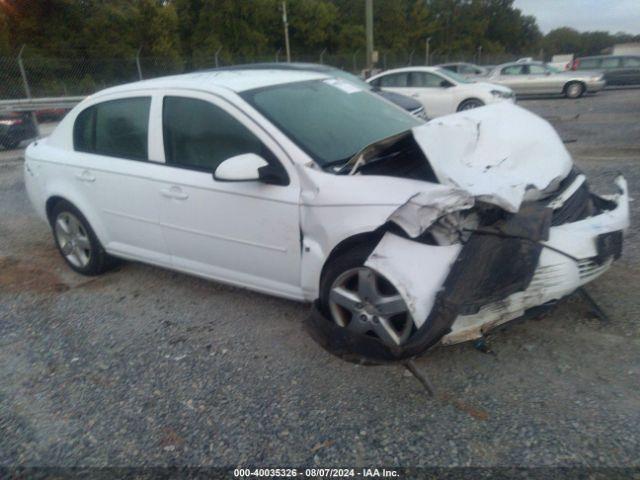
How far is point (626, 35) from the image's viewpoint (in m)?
93.5

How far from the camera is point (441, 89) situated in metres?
14.6

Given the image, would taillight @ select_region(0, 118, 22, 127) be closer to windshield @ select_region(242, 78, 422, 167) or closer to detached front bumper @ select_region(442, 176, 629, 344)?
windshield @ select_region(242, 78, 422, 167)

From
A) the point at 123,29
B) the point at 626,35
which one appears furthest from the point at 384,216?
the point at 626,35

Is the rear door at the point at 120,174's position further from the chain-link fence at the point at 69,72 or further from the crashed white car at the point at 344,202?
the chain-link fence at the point at 69,72

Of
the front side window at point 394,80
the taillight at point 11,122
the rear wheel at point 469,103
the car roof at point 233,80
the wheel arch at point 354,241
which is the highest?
the car roof at point 233,80

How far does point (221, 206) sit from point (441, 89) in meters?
12.1

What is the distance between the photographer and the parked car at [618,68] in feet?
74.6

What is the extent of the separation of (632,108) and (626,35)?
93.8 m

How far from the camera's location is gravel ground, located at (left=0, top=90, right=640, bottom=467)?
102 inches

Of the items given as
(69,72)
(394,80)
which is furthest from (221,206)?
(69,72)

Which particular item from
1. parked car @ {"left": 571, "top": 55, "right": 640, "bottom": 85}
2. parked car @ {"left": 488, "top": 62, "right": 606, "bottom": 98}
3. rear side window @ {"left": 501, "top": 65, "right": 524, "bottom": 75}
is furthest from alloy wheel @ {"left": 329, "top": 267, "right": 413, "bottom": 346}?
parked car @ {"left": 571, "top": 55, "right": 640, "bottom": 85}

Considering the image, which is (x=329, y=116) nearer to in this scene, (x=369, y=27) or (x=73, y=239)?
(x=73, y=239)

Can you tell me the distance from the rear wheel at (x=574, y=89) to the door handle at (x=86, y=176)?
19.4 m

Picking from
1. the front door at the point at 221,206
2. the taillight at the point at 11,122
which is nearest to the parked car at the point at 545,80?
the taillight at the point at 11,122
